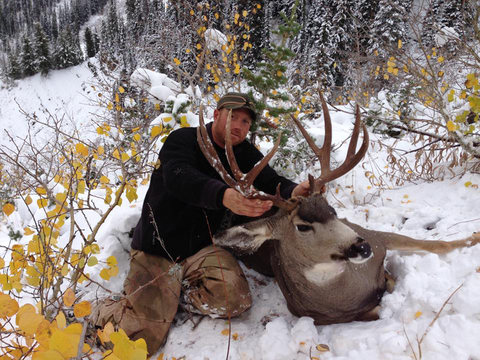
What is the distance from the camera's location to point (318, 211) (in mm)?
2256

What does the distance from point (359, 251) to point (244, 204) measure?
817mm

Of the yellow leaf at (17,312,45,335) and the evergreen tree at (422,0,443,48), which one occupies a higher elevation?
the evergreen tree at (422,0,443,48)

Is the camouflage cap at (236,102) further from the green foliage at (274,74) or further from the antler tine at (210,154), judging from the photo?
the green foliage at (274,74)

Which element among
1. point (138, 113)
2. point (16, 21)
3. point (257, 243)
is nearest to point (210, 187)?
point (257, 243)

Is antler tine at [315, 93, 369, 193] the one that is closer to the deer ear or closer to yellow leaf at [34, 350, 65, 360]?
the deer ear

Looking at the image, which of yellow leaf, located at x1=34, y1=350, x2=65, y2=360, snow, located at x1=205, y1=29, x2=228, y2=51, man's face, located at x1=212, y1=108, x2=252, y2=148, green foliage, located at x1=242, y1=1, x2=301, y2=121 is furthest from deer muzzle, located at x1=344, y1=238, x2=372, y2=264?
snow, located at x1=205, y1=29, x2=228, y2=51

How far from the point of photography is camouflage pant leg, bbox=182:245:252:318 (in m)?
2.65

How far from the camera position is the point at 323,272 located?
2.32 m

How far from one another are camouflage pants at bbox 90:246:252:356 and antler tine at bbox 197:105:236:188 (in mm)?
881

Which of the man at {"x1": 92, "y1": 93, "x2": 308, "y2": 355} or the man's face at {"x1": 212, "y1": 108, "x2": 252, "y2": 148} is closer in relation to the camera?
the man at {"x1": 92, "y1": 93, "x2": 308, "y2": 355}

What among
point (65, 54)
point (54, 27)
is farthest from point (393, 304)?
point (54, 27)

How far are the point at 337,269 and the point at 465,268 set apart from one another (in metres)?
0.85

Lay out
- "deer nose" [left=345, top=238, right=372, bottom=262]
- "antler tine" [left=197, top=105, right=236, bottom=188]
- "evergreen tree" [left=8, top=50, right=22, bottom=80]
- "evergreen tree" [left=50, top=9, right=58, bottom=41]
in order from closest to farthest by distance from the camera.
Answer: "deer nose" [left=345, top=238, right=372, bottom=262]
"antler tine" [left=197, top=105, right=236, bottom=188]
"evergreen tree" [left=8, top=50, right=22, bottom=80]
"evergreen tree" [left=50, top=9, right=58, bottom=41]

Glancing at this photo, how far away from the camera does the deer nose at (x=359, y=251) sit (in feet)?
6.54
